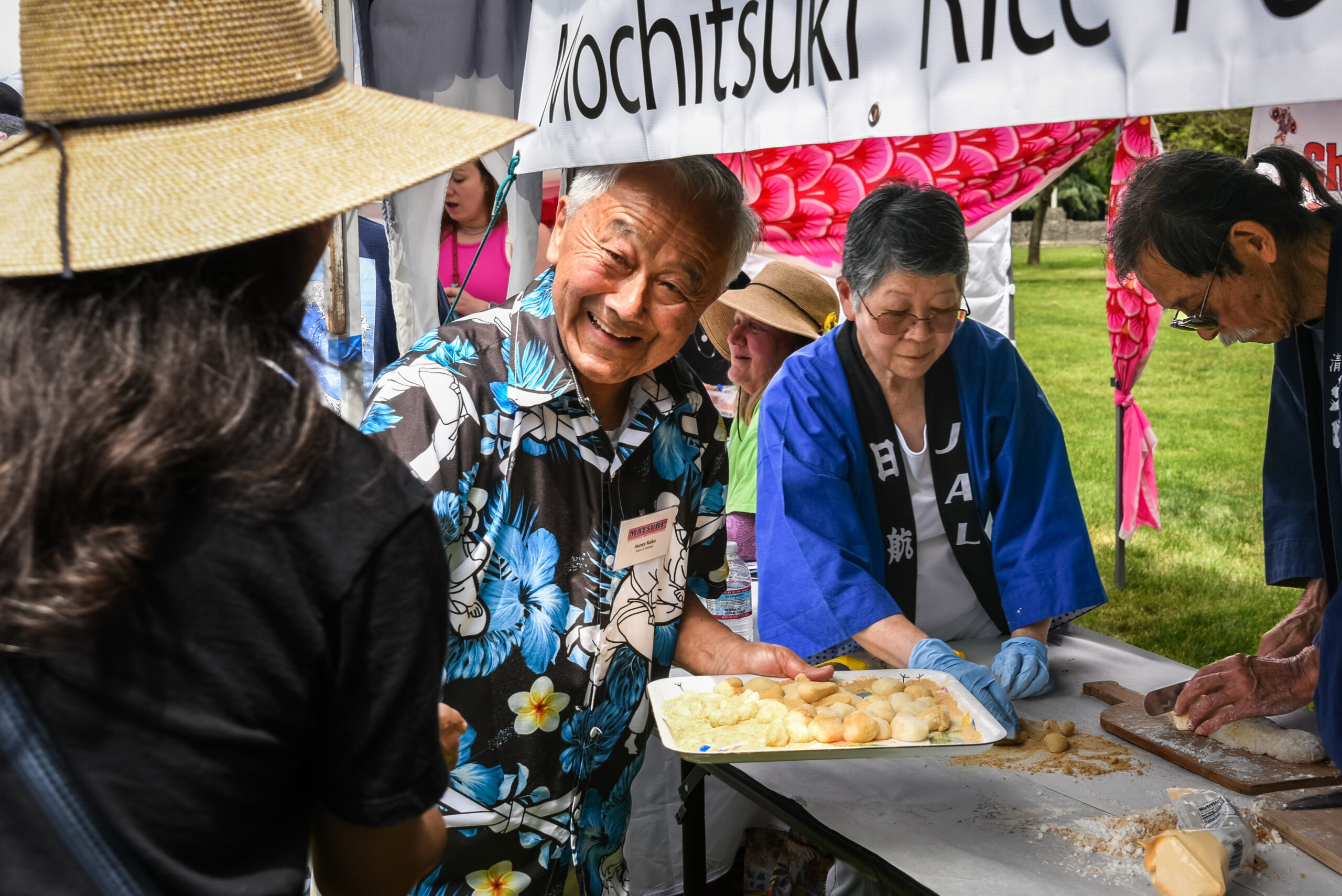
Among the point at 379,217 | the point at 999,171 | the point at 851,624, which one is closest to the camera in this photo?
the point at 851,624

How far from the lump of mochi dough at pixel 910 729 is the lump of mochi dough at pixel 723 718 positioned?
10.2 inches

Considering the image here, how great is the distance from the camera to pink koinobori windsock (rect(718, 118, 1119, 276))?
11.6 feet

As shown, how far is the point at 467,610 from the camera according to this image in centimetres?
142

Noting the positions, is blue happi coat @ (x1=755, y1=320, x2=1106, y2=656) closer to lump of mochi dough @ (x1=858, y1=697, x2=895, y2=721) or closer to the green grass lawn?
lump of mochi dough @ (x1=858, y1=697, x2=895, y2=721)

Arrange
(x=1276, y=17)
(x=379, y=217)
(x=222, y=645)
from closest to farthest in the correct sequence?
(x=222, y=645) → (x=1276, y=17) → (x=379, y=217)

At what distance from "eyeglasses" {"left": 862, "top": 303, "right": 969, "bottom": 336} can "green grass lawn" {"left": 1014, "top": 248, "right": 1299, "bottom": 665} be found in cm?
298

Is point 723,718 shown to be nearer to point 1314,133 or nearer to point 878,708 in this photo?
point 878,708

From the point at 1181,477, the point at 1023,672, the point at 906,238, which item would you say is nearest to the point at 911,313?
the point at 906,238

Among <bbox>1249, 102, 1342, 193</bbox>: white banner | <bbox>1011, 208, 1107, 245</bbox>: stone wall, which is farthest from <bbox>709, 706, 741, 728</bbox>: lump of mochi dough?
<bbox>1011, 208, 1107, 245</bbox>: stone wall

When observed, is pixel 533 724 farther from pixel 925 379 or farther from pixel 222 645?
pixel 925 379

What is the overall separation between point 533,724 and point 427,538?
865 millimetres

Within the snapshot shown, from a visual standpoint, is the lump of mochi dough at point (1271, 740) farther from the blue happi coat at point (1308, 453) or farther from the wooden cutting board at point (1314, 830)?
the blue happi coat at point (1308, 453)

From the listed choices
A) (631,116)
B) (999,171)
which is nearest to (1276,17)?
(631,116)

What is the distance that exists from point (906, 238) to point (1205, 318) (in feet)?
2.28
